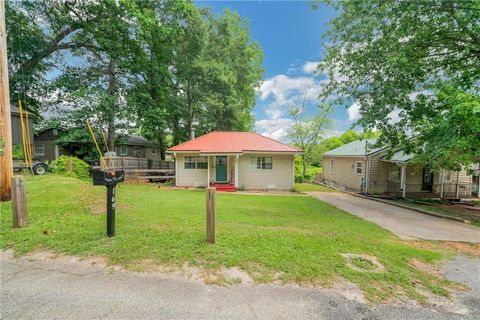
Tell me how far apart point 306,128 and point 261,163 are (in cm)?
1736

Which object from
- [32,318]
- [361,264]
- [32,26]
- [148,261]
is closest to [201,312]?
[148,261]

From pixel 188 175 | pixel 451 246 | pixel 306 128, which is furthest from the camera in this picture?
pixel 306 128

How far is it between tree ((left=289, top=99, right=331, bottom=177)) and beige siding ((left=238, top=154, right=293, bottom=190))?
47.7 ft

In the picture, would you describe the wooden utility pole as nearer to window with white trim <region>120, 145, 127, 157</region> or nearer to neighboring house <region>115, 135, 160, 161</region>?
neighboring house <region>115, 135, 160, 161</region>

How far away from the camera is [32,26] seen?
1379cm

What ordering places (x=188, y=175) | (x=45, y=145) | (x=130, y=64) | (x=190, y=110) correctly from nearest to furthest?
(x=188, y=175), (x=130, y=64), (x=190, y=110), (x=45, y=145)

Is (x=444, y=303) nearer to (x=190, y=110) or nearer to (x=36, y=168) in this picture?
(x=36, y=168)

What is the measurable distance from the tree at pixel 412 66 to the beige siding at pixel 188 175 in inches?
354

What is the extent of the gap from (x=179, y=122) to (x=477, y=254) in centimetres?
2142

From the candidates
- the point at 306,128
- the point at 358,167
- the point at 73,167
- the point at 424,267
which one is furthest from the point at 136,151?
the point at 424,267

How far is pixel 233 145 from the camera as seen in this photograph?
14.4 meters

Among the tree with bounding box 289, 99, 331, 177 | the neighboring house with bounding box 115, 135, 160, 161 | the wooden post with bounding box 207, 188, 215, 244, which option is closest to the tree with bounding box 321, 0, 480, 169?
the wooden post with bounding box 207, 188, 215, 244

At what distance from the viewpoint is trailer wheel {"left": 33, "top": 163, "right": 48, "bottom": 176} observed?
11444 millimetres

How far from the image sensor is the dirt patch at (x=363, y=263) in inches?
135
